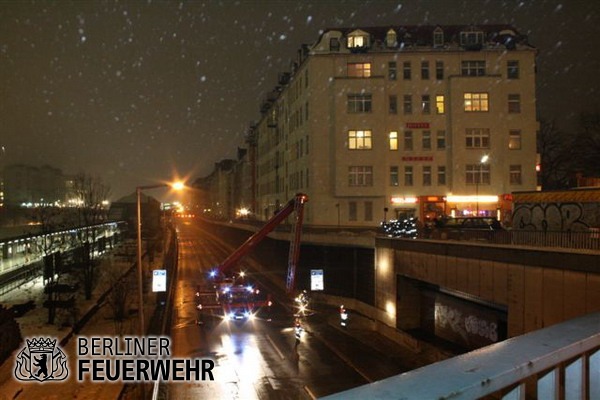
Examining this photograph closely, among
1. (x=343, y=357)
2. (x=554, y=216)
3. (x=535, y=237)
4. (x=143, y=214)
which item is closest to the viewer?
(x=535, y=237)

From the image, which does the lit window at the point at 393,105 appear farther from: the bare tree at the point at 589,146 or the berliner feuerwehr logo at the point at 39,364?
the berliner feuerwehr logo at the point at 39,364

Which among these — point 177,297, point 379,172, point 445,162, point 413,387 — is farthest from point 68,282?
point 413,387

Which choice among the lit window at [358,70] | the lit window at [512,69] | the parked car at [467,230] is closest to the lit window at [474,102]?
the lit window at [512,69]

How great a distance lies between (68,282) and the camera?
47094 millimetres

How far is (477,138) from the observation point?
54719 mm

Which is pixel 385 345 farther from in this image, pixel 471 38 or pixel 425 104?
pixel 471 38

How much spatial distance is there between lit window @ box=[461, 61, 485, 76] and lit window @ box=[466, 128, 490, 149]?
19.0ft

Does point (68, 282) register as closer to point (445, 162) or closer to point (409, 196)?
point (409, 196)

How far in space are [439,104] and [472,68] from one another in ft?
16.1

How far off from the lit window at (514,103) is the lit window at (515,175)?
5.49 meters

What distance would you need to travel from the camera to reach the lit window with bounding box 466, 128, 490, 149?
54684mm

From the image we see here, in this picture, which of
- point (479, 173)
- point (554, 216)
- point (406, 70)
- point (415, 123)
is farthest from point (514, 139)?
point (554, 216)

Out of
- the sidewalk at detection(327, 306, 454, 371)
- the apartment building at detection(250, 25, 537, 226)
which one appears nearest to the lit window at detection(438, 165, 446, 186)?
the apartment building at detection(250, 25, 537, 226)

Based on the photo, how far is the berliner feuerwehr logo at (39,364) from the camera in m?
18.5
